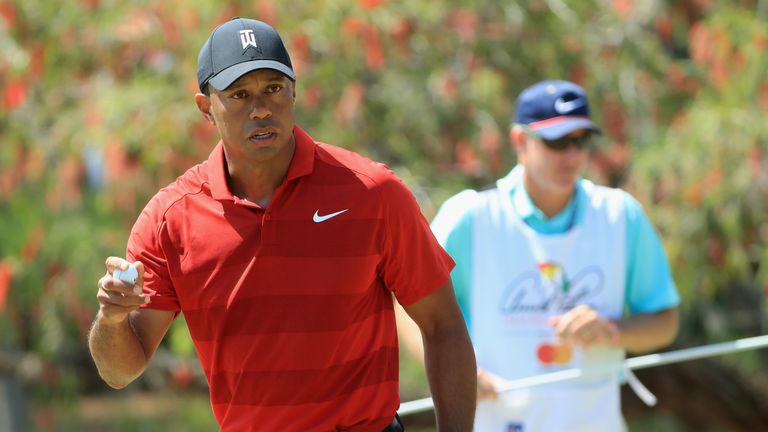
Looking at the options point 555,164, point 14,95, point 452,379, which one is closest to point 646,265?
point 555,164

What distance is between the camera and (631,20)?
311 inches

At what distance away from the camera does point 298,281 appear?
2.80 meters

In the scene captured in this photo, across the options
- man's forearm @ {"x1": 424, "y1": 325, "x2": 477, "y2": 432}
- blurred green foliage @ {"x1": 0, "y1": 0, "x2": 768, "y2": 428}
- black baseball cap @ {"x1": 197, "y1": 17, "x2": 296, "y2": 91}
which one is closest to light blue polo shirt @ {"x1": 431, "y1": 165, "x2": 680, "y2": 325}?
man's forearm @ {"x1": 424, "y1": 325, "x2": 477, "y2": 432}

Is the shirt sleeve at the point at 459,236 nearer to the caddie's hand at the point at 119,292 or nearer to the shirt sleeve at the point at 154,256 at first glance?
the shirt sleeve at the point at 154,256

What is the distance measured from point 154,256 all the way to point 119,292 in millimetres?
283

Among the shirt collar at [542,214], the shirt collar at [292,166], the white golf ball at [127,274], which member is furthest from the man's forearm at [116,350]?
the shirt collar at [542,214]

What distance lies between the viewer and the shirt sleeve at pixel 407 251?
286 centimetres

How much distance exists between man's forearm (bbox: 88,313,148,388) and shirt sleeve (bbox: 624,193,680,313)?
196 cm

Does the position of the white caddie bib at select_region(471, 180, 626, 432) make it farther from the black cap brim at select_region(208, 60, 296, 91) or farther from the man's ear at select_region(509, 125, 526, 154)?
the black cap brim at select_region(208, 60, 296, 91)

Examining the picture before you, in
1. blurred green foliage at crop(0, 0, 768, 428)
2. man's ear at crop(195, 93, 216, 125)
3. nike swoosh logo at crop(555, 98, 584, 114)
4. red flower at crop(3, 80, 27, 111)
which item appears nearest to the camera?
man's ear at crop(195, 93, 216, 125)

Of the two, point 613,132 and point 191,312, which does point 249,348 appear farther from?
point 613,132

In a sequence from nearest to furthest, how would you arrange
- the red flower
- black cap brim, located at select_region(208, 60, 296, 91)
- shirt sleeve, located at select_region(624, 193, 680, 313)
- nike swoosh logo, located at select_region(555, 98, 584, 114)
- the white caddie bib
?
black cap brim, located at select_region(208, 60, 296, 91) → the white caddie bib → shirt sleeve, located at select_region(624, 193, 680, 313) → nike swoosh logo, located at select_region(555, 98, 584, 114) → the red flower

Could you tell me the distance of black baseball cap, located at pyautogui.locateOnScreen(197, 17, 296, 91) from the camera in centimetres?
277

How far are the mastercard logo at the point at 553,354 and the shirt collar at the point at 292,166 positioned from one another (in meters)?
1.53
